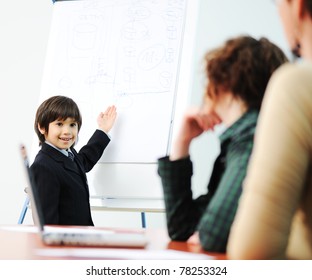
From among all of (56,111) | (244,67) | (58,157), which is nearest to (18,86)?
(56,111)

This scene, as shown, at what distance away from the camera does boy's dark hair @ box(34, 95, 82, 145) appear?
1.84 metres

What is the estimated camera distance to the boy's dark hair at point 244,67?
2.53 feet

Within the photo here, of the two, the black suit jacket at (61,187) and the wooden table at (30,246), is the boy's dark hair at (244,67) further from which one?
the black suit jacket at (61,187)

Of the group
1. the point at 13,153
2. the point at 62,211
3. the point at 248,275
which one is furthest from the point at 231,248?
the point at 13,153

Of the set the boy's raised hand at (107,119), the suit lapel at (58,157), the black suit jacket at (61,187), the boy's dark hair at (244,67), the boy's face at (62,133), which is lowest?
the black suit jacket at (61,187)

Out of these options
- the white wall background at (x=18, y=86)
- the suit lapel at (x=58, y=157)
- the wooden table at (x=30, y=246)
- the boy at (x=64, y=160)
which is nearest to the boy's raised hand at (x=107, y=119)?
the boy at (x=64, y=160)

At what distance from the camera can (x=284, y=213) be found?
0.46 metres

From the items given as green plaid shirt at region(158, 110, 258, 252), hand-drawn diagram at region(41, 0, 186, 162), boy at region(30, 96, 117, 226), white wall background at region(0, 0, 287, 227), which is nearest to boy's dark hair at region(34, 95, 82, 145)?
boy at region(30, 96, 117, 226)

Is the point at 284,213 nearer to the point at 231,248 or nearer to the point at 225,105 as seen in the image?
the point at 231,248

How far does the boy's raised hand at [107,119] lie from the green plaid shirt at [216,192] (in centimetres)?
107

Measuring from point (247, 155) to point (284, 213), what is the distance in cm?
23

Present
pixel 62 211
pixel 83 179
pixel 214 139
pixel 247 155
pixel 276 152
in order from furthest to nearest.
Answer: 1. pixel 214 139
2. pixel 83 179
3. pixel 62 211
4. pixel 247 155
5. pixel 276 152

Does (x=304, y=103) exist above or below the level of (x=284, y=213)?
above

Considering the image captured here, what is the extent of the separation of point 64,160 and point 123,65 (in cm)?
51
